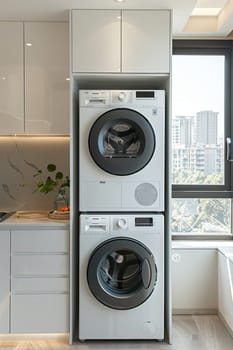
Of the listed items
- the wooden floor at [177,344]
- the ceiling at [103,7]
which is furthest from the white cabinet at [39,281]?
the ceiling at [103,7]

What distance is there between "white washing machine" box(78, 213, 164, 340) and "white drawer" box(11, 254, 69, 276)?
0.13 meters

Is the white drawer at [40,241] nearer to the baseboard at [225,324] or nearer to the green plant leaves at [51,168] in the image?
the green plant leaves at [51,168]

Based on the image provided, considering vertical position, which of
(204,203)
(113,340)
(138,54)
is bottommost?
(113,340)

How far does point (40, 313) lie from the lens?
2.67m

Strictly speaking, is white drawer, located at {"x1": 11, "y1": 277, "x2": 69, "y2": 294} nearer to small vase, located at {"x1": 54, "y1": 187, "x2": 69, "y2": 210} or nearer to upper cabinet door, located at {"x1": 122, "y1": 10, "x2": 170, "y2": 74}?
small vase, located at {"x1": 54, "y1": 187, "x2": 69, "y2": 210}

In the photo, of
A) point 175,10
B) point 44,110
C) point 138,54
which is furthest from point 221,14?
point 44,110

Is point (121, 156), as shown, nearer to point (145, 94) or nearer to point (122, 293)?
point (145, 94)

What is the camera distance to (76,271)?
2791 millimetres

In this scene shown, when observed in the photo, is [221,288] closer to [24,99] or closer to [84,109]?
[84,109]

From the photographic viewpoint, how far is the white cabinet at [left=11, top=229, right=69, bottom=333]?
2.66 metres

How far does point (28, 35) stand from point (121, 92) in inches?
35.8

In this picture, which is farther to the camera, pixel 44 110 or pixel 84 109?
pixel 44 110

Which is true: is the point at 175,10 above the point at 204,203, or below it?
above

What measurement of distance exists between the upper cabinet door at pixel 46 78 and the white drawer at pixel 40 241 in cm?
80
